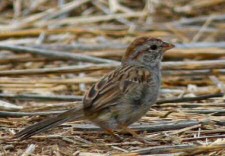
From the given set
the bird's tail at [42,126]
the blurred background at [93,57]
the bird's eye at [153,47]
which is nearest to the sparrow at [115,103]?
the bird's tail at [42,126]

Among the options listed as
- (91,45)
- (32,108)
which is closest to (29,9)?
(91,45)

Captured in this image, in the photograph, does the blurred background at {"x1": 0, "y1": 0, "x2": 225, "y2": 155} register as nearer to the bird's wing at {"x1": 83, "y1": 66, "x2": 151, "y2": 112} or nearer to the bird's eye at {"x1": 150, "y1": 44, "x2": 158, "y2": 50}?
the bird's wing at {"x1": 83, "y1": 66, "x2": 151, "y2": 112}

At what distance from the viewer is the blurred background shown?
219 inches

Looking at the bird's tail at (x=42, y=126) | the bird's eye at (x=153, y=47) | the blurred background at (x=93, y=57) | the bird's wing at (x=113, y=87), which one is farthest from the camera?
the bird's eye at (x=153, y=47)

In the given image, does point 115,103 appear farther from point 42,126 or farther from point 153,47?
point 153,47

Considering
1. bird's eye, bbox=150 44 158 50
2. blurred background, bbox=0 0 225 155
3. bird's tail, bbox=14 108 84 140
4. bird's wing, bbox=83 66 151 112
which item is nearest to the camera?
bird's tail, bbox=14 108 84 140

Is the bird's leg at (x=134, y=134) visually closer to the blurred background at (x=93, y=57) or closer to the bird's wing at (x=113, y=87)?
the blurred background at (x=93, y=57)

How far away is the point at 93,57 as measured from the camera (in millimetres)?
7164

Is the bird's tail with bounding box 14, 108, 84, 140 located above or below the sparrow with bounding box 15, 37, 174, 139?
below

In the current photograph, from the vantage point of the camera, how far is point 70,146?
17.0 ft

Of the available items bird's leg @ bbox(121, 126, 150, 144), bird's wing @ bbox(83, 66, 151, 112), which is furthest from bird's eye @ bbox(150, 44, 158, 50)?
bird's leg @ bbox(121, 126, 150, 144)

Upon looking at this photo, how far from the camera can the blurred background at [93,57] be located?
5566 millimetres

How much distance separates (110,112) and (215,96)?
3.98 ft

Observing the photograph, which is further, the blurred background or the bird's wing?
the blurred background
